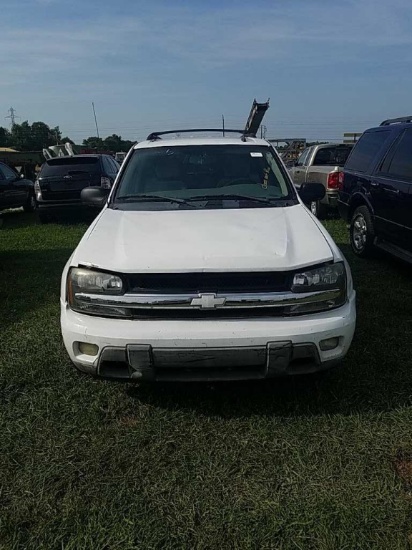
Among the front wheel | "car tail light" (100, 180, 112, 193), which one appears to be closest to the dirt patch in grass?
"car tail light" (100, 180, 112, 193)

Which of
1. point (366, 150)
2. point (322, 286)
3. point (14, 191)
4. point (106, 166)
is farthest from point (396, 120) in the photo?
point (14, 191)

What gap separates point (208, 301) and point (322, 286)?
2.08ft

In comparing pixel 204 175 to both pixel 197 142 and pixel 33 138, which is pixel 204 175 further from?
pixel 33 138

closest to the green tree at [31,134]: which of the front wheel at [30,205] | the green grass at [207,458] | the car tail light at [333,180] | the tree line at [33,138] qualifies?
the tree line at [33,138]

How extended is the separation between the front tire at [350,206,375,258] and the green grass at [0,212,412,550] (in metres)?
2.83

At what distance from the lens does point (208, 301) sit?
2.75 m

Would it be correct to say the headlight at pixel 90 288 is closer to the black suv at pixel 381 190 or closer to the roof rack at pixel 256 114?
the black suv at pixel 381 190

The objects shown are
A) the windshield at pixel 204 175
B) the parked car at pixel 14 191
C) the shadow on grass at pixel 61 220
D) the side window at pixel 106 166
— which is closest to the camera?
the windshield at pixel 204 175

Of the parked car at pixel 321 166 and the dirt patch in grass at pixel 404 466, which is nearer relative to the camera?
the dirt patch in grass at pixel 404 466

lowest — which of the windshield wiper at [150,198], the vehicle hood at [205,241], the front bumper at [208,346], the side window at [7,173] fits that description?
the side window at [7,173]

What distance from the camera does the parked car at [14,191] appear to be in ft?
38.5

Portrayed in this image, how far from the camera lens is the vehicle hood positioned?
9.18ft

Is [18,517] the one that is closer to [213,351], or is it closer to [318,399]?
[213,351]

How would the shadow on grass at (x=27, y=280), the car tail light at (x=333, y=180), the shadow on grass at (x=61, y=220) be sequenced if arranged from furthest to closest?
the shadow on grass at (x=61, y=220) < the car tail light at (x=333, y=180) < the shadow on grass at (x=27, y=280)
